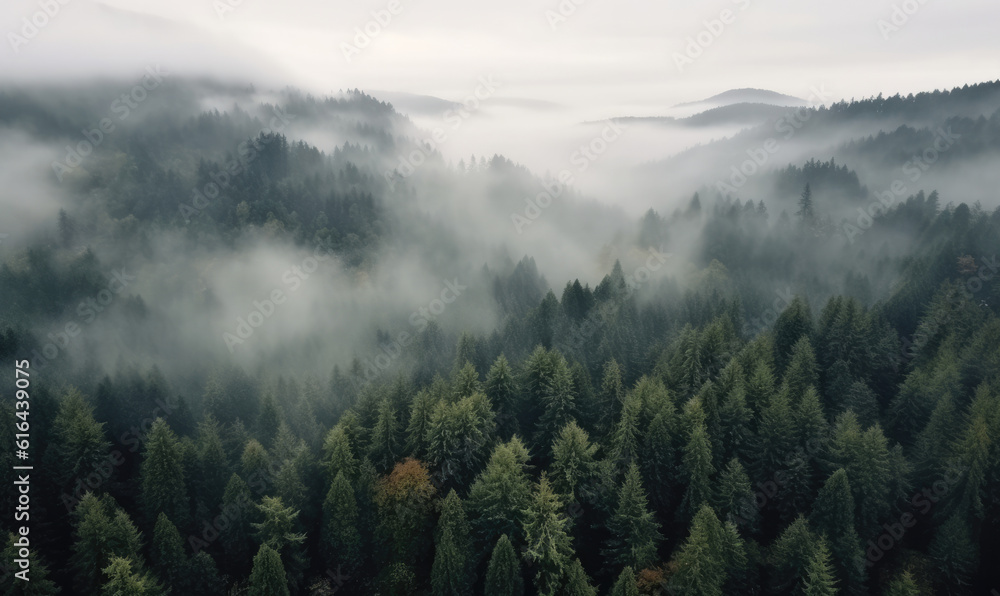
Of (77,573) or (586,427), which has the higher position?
(586,427)

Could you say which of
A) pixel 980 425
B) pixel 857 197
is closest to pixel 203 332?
pixel 980 425

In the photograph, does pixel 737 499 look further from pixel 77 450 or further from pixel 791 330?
pixel 77 450

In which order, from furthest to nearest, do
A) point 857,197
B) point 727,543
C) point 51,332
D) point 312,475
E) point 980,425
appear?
point 857,197 → point 51,332 → point 312,475 → point 980,425 → point 727,543

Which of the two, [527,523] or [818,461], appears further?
[818,461]

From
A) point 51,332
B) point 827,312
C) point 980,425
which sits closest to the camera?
point 980,425

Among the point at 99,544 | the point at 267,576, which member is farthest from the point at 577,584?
the point at 99,544

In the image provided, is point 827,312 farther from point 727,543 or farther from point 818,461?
point 727,543

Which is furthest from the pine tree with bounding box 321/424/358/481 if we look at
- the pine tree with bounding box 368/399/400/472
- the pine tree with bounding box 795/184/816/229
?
the pine tree with bounding box 795/184/816/229

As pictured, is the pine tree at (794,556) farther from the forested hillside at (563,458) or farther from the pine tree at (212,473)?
the pine tree at (212,473)
